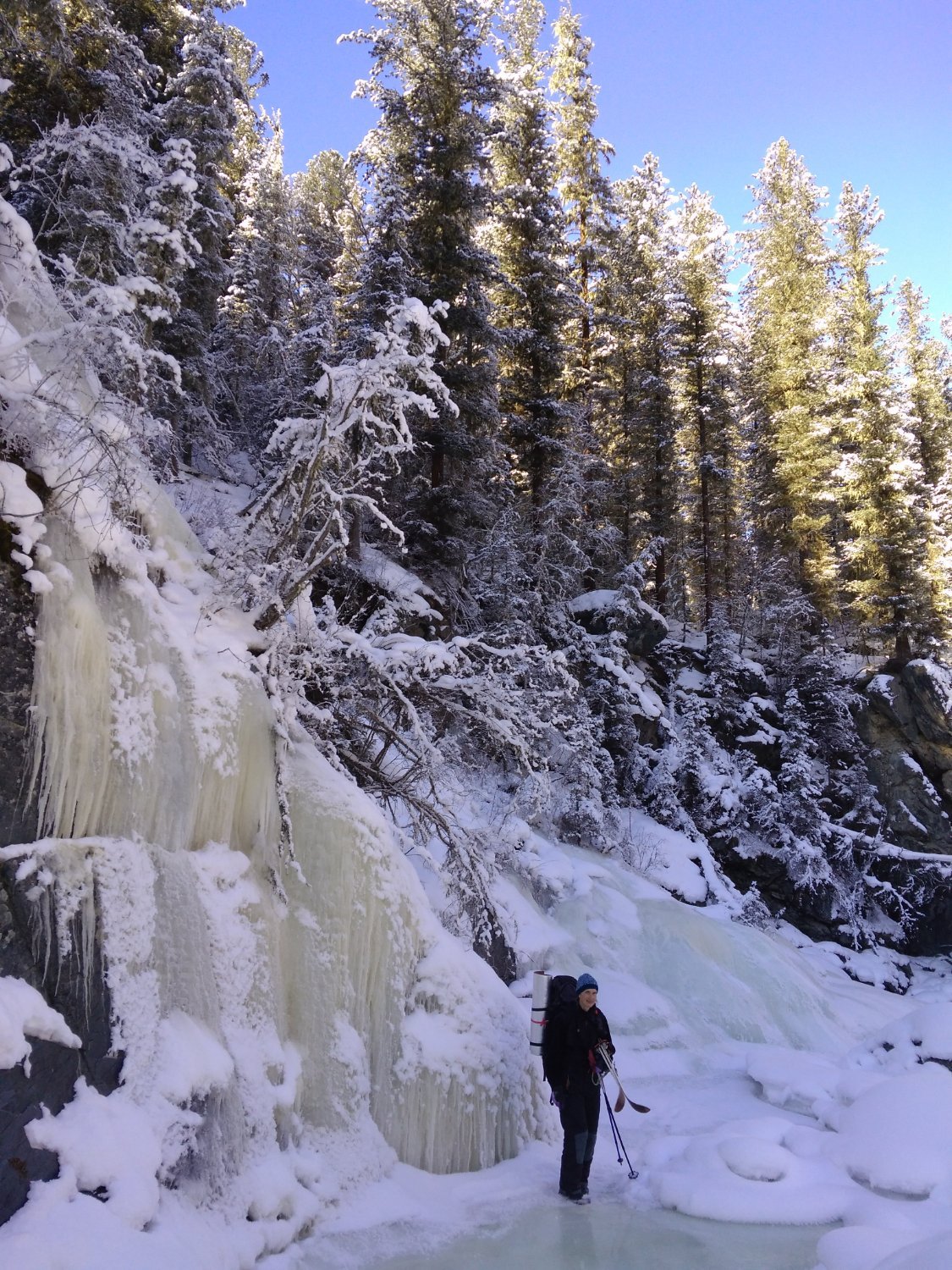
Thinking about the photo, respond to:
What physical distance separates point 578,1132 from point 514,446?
15.1 m

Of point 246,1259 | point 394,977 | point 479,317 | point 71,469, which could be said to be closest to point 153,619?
point 71,469

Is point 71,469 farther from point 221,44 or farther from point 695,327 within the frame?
point 695,327

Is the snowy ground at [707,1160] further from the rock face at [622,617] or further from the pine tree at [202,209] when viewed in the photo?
the pine tree at [202,209]

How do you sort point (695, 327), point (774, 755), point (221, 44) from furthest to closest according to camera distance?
point (695, 327) < point (774, 755) < point (221, 44)

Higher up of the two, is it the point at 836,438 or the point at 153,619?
the point at 836,438

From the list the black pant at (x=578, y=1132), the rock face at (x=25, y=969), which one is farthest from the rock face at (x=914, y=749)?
the rock face at (x=25, y=969)

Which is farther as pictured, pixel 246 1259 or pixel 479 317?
pixel 479 317

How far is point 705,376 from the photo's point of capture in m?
24.8

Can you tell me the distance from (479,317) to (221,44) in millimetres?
6344

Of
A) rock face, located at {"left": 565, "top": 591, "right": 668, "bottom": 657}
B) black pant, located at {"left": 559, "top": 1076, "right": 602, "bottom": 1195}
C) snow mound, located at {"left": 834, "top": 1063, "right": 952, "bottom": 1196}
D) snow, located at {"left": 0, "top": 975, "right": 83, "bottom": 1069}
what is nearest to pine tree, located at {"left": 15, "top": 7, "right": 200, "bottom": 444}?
snow, located at {"left": 0, "top": 975, "right": 83, "bottom": 1069}

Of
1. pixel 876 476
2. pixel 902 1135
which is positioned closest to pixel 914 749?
pixel 876 476

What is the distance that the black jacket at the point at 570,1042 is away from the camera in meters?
5.37

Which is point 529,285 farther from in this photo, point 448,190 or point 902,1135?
point 902,1135

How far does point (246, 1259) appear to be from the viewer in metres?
3.61
